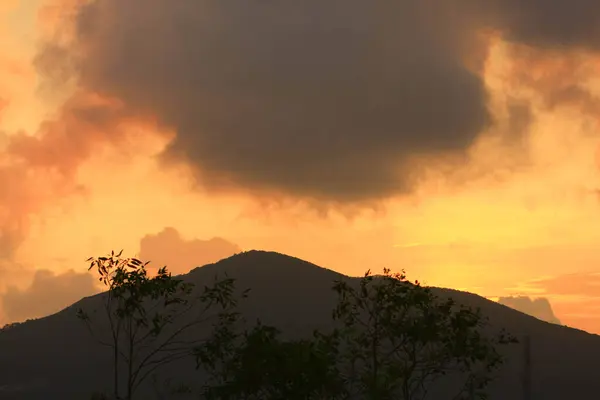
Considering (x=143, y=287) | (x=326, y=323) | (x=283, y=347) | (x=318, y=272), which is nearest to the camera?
(x=283, y=347)

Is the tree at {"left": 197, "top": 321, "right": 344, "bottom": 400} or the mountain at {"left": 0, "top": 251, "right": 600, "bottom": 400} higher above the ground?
the mountain at {"left": 0, "top": 251, "right": 600, "bottom": 400}

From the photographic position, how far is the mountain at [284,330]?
472 ft

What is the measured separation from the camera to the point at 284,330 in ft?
520

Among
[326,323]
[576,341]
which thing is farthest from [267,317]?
[576,341]

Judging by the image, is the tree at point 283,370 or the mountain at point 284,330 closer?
the tree at point 283,370

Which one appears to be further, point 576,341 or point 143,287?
point 576,341

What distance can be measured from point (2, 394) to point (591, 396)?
87366 millimetres

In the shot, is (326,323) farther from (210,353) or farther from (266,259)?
(210,353)

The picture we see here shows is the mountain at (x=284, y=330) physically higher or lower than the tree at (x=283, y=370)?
higher

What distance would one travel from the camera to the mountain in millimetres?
143750

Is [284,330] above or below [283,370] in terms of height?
above

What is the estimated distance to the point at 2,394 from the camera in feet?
459

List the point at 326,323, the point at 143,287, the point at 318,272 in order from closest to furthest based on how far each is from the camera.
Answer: the point at 143,287
the point at 326,323
the point at 318,272

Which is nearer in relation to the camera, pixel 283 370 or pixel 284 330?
pixel 283 370
